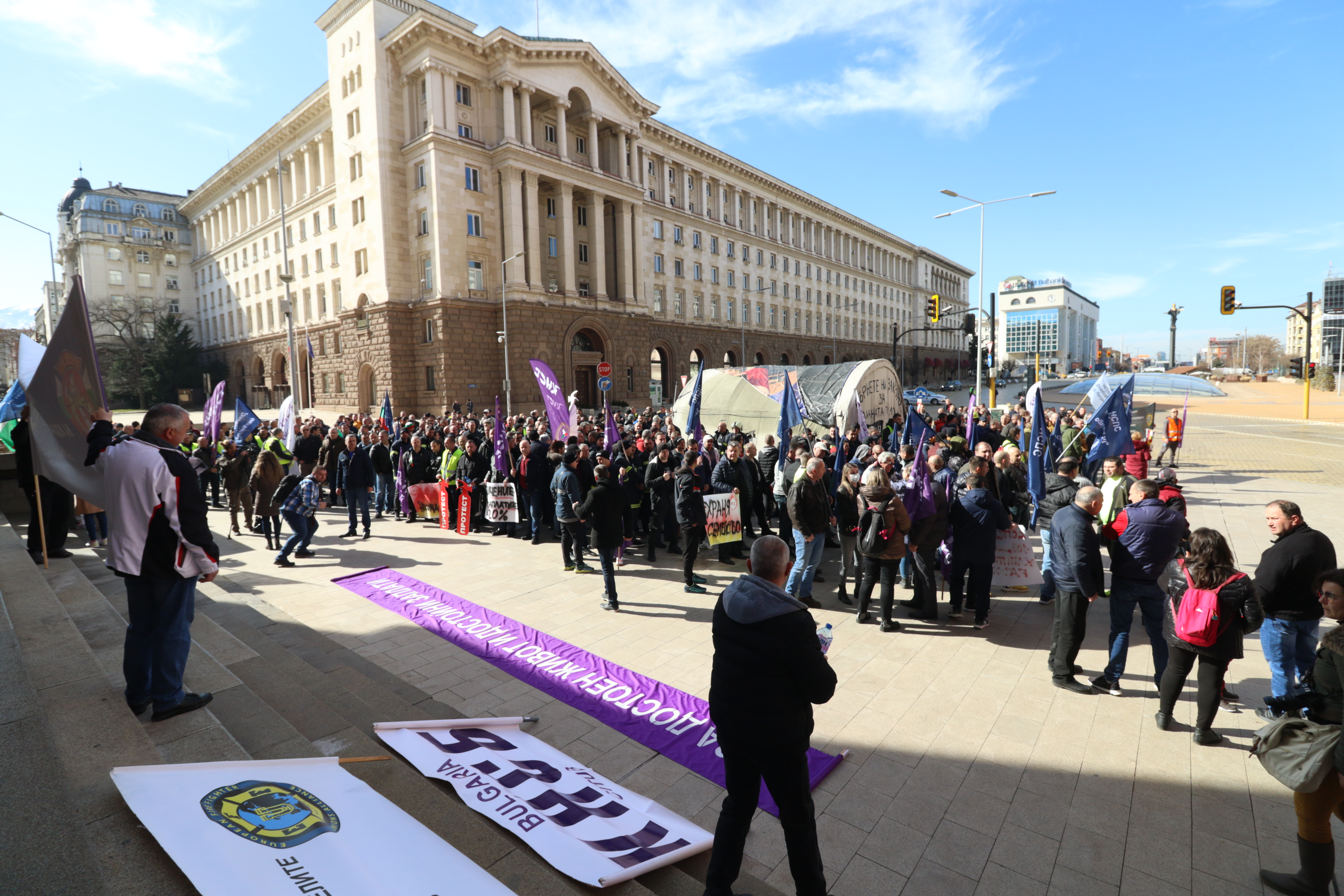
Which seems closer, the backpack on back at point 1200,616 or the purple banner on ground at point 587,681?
the backpack on back at point 1200,616

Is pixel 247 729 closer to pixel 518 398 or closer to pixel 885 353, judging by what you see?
pixel 518 398

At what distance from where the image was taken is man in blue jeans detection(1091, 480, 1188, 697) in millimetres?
5488

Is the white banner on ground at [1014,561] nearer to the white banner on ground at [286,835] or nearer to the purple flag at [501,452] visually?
the white banner on ground at [286,835]

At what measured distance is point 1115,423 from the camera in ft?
38.9

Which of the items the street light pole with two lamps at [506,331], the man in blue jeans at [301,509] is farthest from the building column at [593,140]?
the man in blue jeans at [301,509]

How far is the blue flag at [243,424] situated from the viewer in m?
13.8

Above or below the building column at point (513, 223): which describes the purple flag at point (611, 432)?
below

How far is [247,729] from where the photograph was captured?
4156 millimetres

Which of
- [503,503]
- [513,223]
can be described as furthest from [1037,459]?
[513,223]

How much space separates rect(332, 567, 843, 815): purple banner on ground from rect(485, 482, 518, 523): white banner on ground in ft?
10.6

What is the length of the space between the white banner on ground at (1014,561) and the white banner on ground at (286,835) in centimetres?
710

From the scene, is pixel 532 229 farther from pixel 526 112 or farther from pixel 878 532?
pixel 878 532

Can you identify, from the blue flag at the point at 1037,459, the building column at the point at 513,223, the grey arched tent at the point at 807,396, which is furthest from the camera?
the building column at the point at 513,223

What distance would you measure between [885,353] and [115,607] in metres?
90.0
